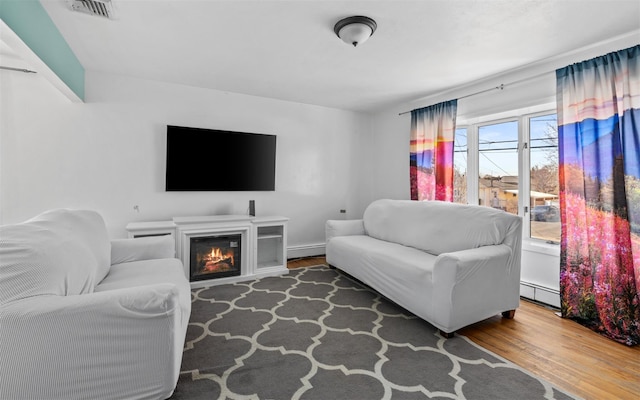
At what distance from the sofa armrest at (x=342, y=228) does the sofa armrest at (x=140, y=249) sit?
1.93 metres

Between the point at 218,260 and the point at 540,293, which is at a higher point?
the point at 218,260

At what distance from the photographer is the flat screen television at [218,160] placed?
12.0ft

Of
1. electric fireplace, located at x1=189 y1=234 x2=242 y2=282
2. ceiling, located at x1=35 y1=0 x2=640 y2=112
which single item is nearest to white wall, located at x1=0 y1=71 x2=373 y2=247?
ceiling, located at x1=35 y1=0 x2=640 y2=112

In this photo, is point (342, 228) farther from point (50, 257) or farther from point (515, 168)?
point (50, 257)

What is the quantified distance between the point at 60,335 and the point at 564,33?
3.73 meters

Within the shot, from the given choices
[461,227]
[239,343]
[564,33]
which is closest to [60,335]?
[239,343]

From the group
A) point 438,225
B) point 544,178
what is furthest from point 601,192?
point 438,225

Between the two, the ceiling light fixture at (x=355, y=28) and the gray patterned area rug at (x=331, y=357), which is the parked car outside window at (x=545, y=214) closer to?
the gray patterned area rug at (x=331, y=357)

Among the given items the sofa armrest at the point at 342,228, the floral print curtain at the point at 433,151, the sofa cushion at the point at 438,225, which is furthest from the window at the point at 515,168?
the sofa armrest at the point at 342,228

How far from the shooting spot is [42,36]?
6.82 feet

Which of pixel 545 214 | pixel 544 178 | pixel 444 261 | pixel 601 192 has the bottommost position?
pixel 444 261

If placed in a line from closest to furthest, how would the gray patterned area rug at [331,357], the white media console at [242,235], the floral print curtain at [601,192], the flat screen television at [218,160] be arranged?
the gray patterned area rug at [331,357] < the floral print curtain at [601,192] < the white media console at [242,235] < the flat screen television at [218,160]

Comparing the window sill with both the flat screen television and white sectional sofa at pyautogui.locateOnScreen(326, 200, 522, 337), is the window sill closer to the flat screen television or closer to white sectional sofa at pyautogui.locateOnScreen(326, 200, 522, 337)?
white sectional sofa at pyautogui.locateOnScreen(326, 200, 522, 337)

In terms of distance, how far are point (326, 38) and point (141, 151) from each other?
8.29ft
